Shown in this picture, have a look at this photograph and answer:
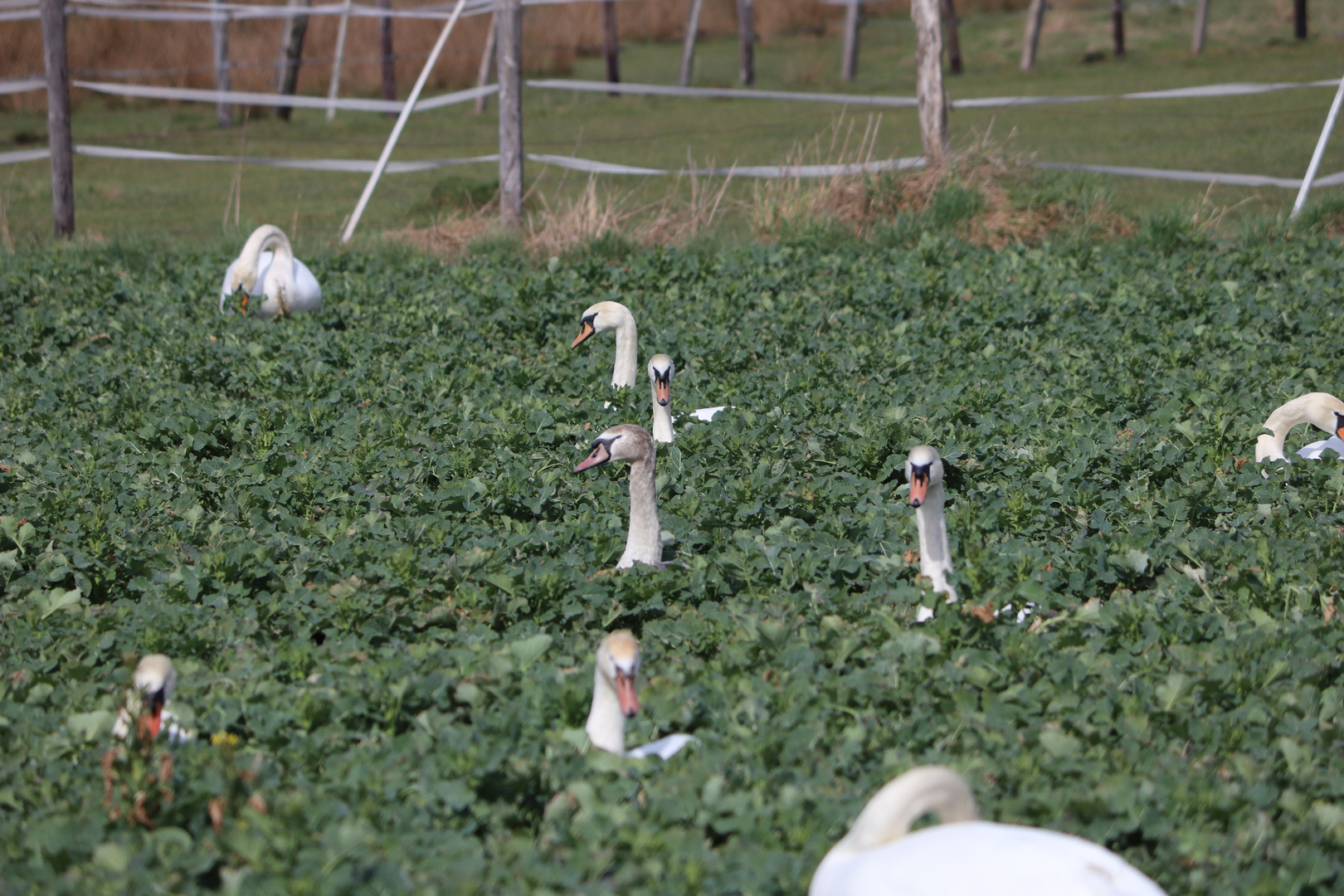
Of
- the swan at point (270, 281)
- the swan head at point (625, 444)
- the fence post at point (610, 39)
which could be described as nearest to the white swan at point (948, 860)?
the swan head at point (625, 444)

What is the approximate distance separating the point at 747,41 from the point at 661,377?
18.0m

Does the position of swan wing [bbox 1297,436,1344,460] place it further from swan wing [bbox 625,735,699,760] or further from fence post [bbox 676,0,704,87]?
fence post [bbox 676,0,704,87]

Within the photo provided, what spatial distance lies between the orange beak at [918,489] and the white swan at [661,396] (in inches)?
68.0

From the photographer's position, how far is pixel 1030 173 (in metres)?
11.0

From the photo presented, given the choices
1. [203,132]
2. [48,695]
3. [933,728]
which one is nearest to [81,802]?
[48,695]

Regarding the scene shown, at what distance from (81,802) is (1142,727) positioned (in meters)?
2.60

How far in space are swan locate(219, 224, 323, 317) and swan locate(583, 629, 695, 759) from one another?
570cm

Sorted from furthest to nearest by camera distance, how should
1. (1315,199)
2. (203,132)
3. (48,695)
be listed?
(203,132) < (1315,199) < (48,695)

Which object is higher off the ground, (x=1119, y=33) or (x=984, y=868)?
(x=1119, y=33)

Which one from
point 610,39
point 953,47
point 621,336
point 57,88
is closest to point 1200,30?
point 953,47

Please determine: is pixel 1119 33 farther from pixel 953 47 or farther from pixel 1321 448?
pixel 1321 448

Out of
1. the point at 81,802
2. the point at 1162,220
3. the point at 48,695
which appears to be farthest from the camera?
the point at 1162,220

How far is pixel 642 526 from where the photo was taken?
4.41m

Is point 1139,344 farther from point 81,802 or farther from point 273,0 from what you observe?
point 273,0
